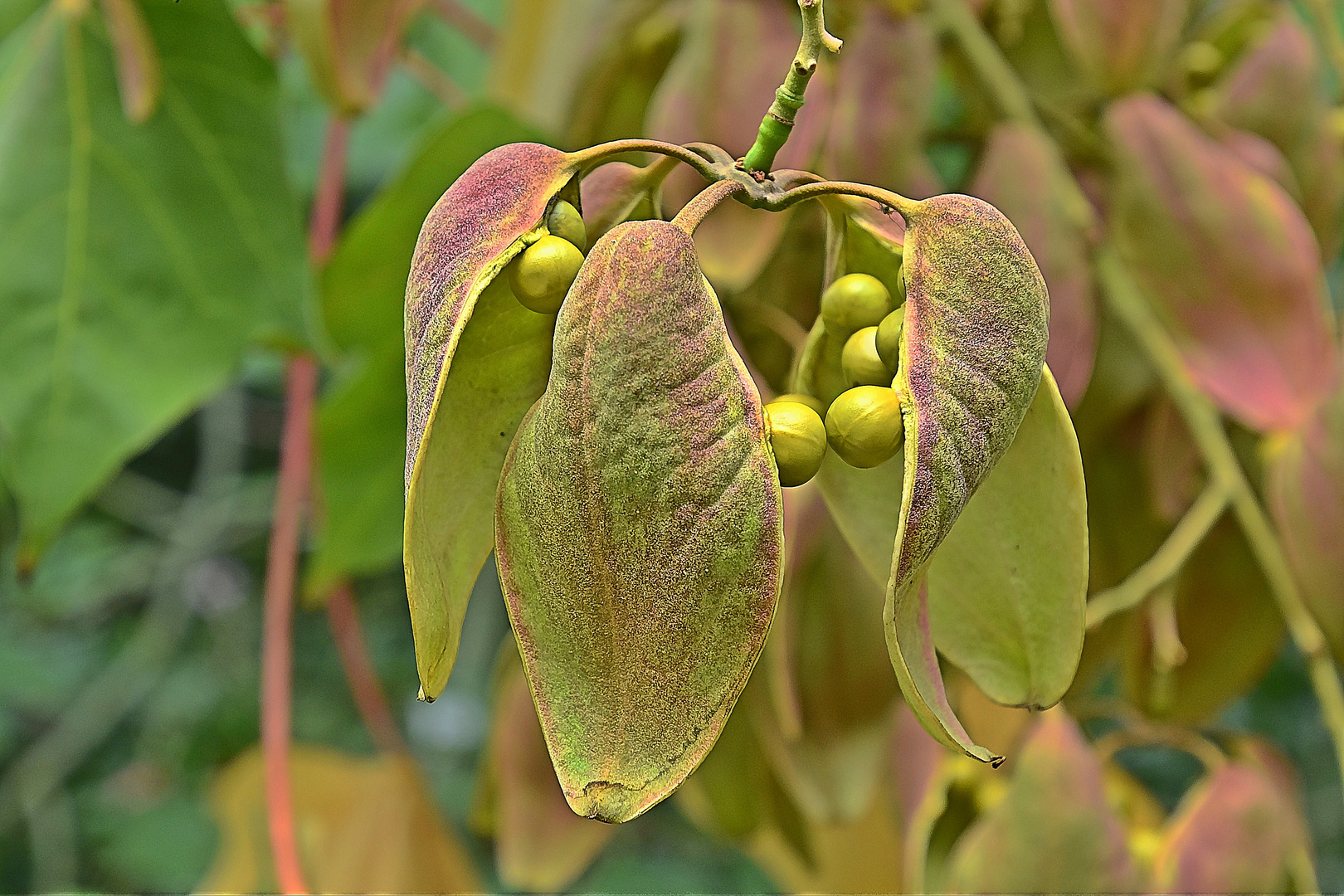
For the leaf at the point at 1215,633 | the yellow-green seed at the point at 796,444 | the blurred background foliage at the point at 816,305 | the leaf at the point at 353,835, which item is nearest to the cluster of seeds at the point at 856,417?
the yellow-green seed at the point at 796,444

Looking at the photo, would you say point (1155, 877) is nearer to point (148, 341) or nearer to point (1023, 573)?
point (1023, 573)

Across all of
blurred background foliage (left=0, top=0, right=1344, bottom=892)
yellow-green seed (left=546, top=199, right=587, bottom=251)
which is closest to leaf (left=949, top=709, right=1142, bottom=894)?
blurred background foliage (left=0, top=0, right=1344, bottom=892)

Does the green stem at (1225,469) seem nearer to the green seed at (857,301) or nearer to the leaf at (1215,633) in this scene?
the leaf at (1215,633)

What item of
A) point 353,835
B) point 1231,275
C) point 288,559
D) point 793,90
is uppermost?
point 793,90

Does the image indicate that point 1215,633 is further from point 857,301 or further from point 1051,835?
point 857,301

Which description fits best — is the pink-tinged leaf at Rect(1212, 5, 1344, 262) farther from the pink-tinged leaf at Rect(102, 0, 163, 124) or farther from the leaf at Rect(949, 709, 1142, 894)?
the pink-tinged leaf at Rect(102, 0, 163, 124)

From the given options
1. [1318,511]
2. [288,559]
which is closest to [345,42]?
[288,559]

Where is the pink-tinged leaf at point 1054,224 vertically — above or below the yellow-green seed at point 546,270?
below
